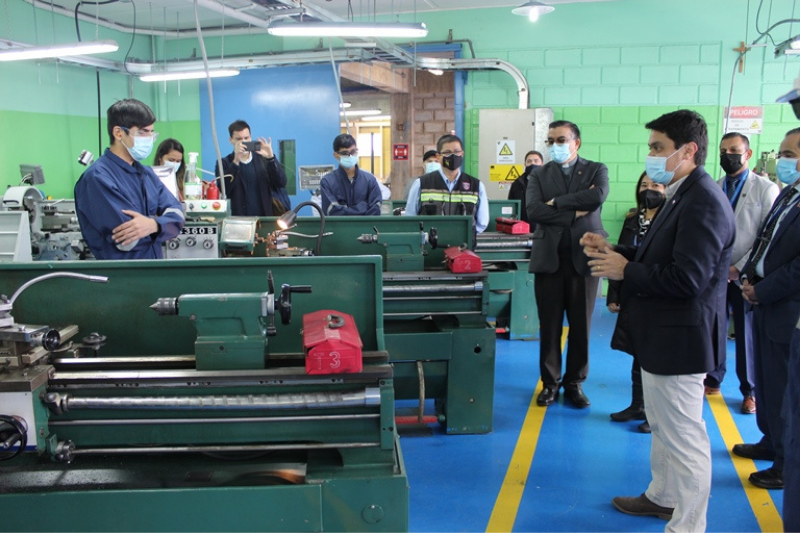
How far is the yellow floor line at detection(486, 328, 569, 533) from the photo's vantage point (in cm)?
200

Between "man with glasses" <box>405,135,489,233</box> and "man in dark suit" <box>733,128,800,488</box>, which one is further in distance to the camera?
"man with glasses" <box>405,135,489,233</box>

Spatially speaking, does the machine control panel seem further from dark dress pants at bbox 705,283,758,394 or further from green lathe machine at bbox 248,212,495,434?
dark dress pants at bbox 705,283,758,394

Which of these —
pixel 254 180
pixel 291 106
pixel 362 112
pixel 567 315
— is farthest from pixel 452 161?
pixel 362 112

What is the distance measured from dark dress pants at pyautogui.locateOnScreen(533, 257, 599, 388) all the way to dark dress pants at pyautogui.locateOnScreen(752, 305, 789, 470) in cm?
75

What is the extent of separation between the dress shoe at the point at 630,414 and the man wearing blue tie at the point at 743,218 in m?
0.40

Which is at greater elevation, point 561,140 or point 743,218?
point 561,140

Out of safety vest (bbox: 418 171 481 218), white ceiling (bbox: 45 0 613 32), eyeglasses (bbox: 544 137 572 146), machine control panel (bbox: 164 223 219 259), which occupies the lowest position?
machine control panel (bbox: 164 223 219 259)

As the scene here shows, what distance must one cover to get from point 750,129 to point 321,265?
205 inches

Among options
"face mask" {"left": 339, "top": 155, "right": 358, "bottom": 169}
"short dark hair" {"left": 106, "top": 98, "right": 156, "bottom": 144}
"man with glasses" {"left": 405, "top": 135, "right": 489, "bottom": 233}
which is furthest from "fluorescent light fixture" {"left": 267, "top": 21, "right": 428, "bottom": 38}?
"short dark hair" {"left": 106, "top": 98, "right": 156, "bottom": 144}

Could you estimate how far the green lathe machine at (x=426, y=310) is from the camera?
2.50 meters

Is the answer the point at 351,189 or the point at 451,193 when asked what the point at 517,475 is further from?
the point at 351,189

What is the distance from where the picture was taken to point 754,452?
7.95ft

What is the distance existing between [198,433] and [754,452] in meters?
2.12

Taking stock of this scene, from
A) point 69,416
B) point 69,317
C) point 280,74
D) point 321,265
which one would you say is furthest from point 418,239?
point 280,74
